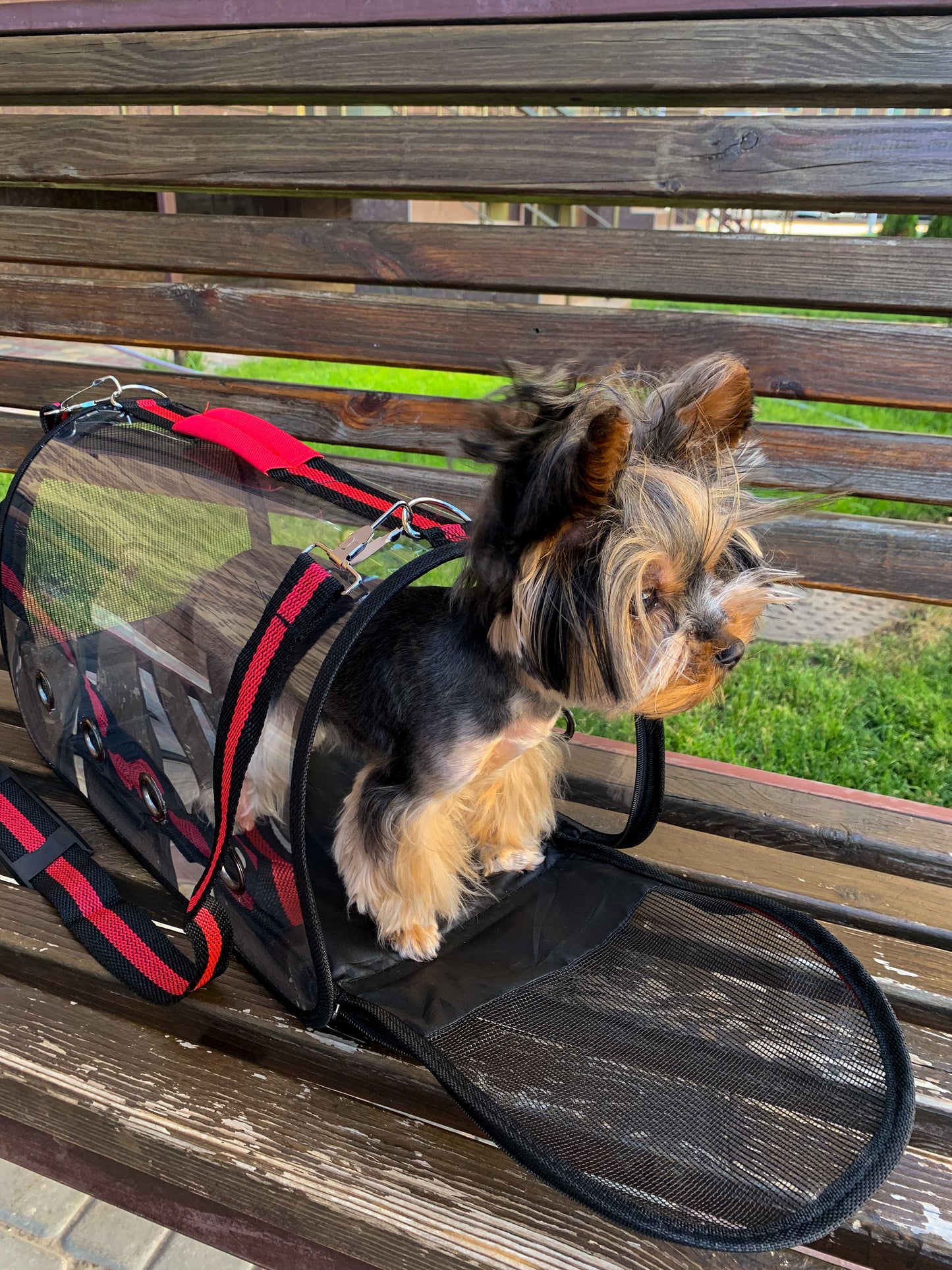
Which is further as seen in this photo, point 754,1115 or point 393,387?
point 393,387

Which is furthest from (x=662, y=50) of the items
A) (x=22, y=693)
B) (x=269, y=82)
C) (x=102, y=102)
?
(x=22, y=693)

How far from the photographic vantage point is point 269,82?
241 cm

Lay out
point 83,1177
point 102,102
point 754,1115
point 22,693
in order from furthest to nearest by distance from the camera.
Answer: point 102,102 < point 22,693 < point 83,1177 < point 754,1115

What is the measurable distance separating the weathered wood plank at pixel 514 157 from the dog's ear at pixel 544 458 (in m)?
1.00

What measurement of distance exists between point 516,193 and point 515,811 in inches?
59.6

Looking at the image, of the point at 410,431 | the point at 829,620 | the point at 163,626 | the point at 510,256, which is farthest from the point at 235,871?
the point at 829,620

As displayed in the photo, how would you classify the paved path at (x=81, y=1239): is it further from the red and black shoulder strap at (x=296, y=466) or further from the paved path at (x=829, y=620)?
the paved path at (x=829, y=620)

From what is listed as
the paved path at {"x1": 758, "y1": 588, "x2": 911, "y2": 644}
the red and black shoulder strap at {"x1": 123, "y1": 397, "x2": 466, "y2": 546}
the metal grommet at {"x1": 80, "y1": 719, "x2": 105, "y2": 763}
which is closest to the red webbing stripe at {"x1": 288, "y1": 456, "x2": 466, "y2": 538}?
the red and black shoulder strap at {"x1": 123, "y1": 397, "x2": 466, "y2": 546}

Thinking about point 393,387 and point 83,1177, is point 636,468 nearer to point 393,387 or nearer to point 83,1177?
point 83,1177

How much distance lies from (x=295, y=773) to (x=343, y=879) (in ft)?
2.10

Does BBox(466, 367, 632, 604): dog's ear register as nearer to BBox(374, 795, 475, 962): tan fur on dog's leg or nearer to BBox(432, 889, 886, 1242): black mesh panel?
BBox(374, 795, 475, 962): tan fur on dog's leg

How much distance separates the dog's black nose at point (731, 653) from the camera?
1.58 meters

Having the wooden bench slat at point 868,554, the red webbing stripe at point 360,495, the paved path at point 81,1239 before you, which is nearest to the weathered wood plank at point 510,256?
the wooden bench slat at point 868,554

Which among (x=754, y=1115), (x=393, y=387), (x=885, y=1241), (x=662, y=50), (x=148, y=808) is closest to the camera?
(x=885, y=1241)
